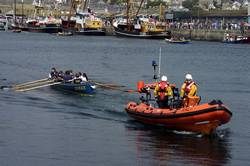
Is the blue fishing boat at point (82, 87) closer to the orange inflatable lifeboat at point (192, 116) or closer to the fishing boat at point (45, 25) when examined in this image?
the orange inflatable lifeboat at point (192, 116)

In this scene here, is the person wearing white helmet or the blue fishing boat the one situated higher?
the person wearing white helmet

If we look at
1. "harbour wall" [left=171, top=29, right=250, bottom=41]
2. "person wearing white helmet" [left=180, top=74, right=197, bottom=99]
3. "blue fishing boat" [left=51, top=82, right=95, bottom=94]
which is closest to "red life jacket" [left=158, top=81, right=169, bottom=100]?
"person wearing white helmet" [left=180, top=74, right=197, bottom=99]

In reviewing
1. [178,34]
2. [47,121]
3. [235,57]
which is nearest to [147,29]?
[178,34]

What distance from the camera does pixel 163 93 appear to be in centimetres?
3088

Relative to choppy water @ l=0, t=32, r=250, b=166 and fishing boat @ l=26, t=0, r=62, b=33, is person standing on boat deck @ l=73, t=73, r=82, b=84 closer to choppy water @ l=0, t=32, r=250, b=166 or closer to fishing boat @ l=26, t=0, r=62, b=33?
choppy water @ l=0, t=32, r=250, b=166

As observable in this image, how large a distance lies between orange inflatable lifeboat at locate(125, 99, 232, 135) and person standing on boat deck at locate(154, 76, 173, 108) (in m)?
0.46

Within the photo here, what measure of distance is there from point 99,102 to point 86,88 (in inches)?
81.3

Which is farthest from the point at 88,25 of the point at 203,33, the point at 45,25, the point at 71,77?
the point at 71,77

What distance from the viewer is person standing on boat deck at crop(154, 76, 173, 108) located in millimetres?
30844

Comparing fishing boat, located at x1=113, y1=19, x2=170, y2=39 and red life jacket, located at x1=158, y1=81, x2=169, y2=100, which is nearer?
red life jacket, located at x1=158, y1=81, x2=169, y2=100

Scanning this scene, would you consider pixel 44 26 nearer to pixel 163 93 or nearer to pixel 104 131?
pixel 104 131

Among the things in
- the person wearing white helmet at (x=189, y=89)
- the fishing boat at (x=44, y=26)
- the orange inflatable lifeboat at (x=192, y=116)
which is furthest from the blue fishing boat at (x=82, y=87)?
the fishing boat at (x=44, y=26)

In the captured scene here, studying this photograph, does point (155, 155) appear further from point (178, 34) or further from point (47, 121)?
point (178, 34)

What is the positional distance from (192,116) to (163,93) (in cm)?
256
